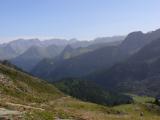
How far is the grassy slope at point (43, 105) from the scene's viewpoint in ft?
124

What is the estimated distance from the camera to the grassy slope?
124 feet

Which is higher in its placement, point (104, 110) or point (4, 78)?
point (4, 78)

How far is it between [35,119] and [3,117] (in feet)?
9.12

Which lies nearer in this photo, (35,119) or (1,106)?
(35,119)

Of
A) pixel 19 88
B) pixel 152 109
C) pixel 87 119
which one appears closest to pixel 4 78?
pixel 19 88

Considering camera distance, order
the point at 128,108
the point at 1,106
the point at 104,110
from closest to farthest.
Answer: the point at 1,106 < the point at 104,110 < the point at 128,108

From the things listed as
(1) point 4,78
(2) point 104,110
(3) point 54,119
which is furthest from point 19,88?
(3) point 54,119

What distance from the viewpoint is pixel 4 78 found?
300 ft

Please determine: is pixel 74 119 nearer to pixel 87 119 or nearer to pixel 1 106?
pixel 87 119

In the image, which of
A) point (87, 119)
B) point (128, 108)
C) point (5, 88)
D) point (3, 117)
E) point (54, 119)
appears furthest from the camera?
point (128, 108)

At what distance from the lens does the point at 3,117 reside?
2922cm

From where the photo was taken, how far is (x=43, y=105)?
6619 cm

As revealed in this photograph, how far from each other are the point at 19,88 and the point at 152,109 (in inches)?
3018

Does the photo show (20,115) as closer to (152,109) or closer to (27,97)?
(27,97)
